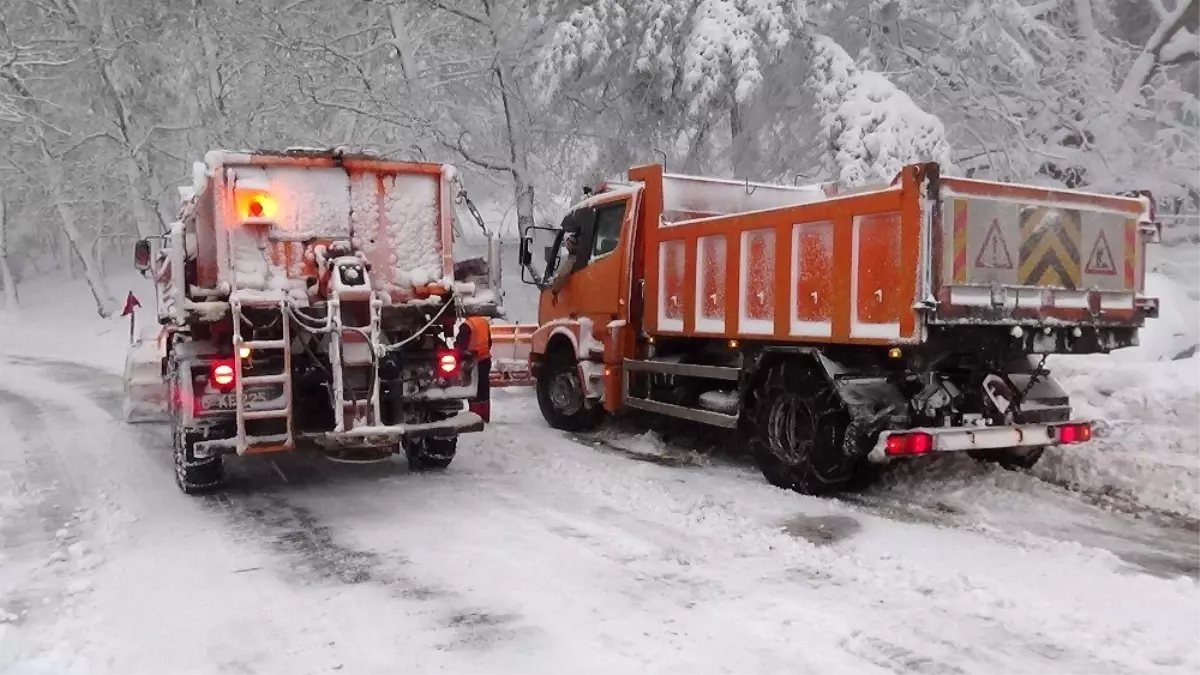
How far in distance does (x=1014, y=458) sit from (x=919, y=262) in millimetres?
2617

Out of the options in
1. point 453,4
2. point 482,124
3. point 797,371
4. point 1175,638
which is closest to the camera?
point 1175,638

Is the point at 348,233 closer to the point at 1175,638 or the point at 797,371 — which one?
the point at 797,371

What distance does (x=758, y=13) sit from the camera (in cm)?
1348

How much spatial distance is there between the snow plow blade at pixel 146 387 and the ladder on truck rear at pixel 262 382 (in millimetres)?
3210

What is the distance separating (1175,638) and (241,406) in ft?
18.9

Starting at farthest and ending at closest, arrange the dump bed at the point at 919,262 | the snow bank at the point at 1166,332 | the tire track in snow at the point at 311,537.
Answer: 1. the snow bank at the point at 1166,332
2. the dump bed at the point at 919,262
3. the tire track in snow at the point at 311,537

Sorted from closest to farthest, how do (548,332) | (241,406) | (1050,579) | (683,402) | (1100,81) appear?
(1050,579) < (241,406) < (683,402) < (548,332) < (1100,81)

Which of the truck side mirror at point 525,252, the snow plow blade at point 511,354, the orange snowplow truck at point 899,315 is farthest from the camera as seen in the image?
the snow plow blade at point 511,354

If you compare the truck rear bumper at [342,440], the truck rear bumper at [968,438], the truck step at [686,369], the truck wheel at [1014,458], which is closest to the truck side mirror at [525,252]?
the truck step at [686,369]

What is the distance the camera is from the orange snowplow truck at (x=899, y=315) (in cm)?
639

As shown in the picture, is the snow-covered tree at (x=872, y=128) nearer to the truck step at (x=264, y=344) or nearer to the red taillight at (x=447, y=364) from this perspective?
the red taillight at (x=447, y=364)

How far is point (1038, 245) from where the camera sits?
673 centimetres

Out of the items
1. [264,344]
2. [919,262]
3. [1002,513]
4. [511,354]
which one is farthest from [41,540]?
[511,354]

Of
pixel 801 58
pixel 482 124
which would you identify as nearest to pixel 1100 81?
pixel 801 58
